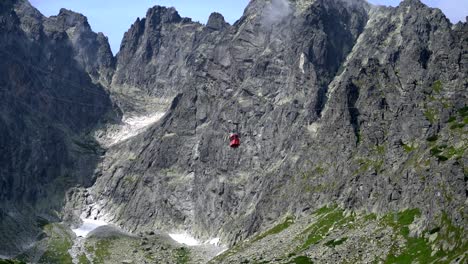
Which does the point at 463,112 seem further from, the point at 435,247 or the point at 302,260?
the point at 435,247

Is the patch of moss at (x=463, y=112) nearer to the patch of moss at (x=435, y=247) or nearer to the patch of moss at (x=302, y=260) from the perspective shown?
the patch of moss at (x=435, y=247)

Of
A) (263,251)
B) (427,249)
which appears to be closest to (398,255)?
(427,249)

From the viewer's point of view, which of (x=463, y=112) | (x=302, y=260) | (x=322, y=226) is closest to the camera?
(x=302, y=260)

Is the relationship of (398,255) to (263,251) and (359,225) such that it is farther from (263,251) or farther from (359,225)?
(263,251)

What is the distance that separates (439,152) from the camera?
168 meters

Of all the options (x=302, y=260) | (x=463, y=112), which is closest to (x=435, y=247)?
(x=302, y=260)

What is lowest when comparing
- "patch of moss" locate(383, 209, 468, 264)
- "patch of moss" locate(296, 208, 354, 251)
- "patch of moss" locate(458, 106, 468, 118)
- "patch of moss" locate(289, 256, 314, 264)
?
"patch of moss" locate(289, 256, 314, 264)

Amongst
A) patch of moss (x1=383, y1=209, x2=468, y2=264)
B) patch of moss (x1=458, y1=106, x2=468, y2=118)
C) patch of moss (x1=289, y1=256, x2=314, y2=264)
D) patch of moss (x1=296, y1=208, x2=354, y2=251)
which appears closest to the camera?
patch of moss (x1=383, y1=209, x2=468, y2=264)

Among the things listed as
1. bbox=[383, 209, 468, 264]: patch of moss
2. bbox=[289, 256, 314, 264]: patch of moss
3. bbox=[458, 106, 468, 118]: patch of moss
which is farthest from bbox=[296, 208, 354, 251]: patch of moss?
bbox=[458, 106, 468, 118]: patch of moss

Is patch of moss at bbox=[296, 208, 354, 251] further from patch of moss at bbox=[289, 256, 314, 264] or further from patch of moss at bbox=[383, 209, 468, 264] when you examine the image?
patch of moss at bbox=[383, 209, 468, 264]

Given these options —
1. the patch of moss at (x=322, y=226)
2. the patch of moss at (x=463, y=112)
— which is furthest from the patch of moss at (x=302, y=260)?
the patch of moss at (x=463, y=112)

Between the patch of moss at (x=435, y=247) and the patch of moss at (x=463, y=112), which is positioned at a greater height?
the patch of moss at (x=463, y=112)

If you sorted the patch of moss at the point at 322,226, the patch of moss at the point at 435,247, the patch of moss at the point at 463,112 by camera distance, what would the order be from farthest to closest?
the patch of moss at the point at 463,112
the patch of moss at the point at 322,226
the patch of moss at the point at 435,247

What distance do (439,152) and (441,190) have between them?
21252 millimetres
